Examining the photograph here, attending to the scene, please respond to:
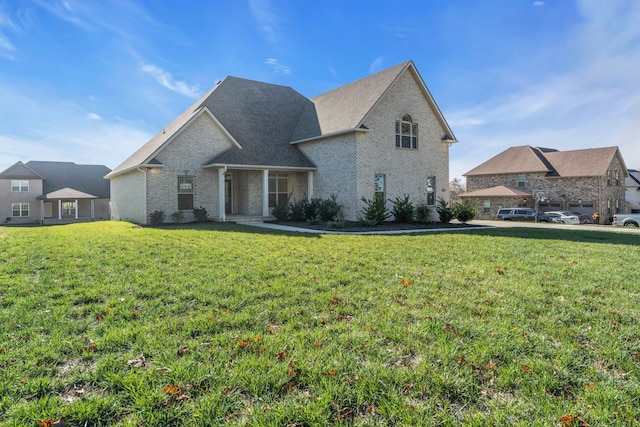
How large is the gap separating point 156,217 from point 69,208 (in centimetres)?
3215

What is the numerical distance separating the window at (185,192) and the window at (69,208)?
31609mm

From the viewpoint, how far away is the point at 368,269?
6.83m

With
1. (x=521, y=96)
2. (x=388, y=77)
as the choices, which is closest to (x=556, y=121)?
(x=521, y=96)

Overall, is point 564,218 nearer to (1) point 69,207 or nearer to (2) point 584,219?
(2) point 584,219

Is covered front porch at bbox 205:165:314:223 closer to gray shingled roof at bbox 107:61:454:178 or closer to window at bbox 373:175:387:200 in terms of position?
gray shingled roof at bbox 107:61:454:178

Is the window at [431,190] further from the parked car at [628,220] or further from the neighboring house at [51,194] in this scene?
the neighboring house at [51,194]

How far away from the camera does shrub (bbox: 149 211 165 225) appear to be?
58.5ft

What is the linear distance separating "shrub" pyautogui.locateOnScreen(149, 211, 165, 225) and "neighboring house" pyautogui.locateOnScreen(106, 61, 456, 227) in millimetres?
288

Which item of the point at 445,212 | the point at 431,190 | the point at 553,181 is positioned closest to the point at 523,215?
the point at 553,181

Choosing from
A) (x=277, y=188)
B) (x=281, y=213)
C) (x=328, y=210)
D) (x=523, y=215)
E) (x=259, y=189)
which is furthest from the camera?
(x=523, y=215)

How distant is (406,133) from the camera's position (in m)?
21.1

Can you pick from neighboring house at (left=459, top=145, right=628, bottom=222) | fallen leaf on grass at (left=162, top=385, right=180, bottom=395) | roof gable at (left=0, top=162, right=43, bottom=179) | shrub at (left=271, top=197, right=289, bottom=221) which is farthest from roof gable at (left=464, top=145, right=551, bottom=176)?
roof gable at (left=0, top=162, right=43, bottom=179)

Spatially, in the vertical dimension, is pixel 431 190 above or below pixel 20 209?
above

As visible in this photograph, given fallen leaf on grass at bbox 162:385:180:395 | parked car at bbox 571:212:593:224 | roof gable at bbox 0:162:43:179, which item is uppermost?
roof gable at bbox 0:162:43:179
